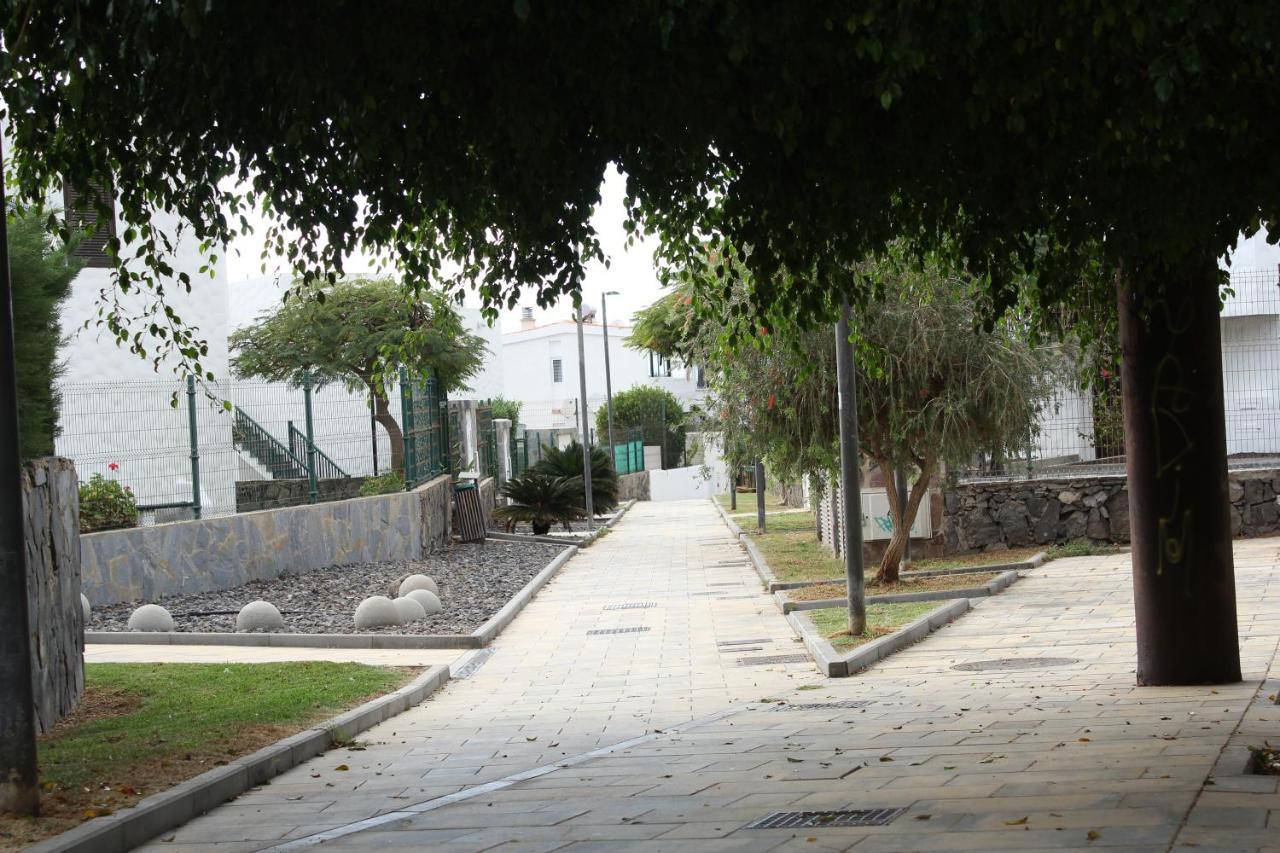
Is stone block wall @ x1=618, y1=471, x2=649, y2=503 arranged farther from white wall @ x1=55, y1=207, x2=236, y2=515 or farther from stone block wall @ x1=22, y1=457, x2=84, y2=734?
stone block wall @ x1=22, y1=457, x2=84, y2=734

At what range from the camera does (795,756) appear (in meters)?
7.86

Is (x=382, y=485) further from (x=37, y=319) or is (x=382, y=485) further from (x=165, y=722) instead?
(x=165, y=722)

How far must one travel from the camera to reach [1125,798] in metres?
6.05

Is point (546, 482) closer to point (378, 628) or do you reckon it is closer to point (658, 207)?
point (378, 628)

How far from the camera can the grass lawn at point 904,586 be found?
17219 mm

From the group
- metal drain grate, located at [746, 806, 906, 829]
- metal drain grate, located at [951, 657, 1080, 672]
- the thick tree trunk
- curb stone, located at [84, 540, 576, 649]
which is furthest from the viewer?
curb stone, located at [84, 540, 576, 649]

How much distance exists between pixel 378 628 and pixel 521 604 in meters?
3.28

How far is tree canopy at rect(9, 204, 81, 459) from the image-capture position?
11711 mm

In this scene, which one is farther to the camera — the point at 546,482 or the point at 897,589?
the point at 546,482

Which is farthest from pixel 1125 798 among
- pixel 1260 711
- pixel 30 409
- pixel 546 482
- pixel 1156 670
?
pixel 546 482

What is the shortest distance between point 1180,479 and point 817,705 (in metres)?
2.84

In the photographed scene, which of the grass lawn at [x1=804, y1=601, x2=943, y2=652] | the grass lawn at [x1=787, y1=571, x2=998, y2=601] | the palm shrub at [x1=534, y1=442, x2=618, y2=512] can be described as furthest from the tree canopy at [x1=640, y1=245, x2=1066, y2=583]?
the palm shrub at [x1=534, y1=442, x2=618, y2=512]

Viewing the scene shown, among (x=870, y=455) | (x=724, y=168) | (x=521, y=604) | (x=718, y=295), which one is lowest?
(x=521, y=604)

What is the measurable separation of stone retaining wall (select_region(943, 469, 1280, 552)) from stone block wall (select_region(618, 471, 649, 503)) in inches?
1459
